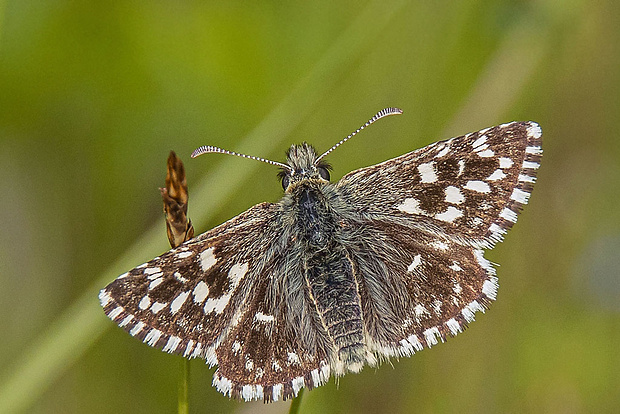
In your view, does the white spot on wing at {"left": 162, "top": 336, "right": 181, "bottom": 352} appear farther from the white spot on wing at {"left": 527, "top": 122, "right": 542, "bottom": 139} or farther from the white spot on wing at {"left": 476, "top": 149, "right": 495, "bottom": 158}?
the white spot on wing at {"left": 527, "top": 122, "right": 542, "bottom": 139}

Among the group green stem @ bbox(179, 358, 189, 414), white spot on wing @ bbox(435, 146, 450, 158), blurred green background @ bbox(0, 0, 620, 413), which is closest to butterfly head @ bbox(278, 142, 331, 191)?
white spot on wing @ bbox(435, 146, 450, 158)

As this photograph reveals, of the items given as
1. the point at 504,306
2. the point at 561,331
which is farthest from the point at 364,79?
the point at 561,331

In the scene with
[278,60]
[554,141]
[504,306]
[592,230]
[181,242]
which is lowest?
[181,242]

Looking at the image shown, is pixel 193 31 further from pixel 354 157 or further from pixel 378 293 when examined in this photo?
pixel 378 293

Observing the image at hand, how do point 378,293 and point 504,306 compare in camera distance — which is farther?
point 504,306

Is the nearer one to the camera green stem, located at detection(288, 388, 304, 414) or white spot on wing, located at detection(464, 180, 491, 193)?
green stem, located at detection(288, 388, 304, 414)

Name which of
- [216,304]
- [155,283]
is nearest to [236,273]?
[216,304]

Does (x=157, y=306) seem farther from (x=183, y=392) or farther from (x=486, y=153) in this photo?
(x=486, y=153)
